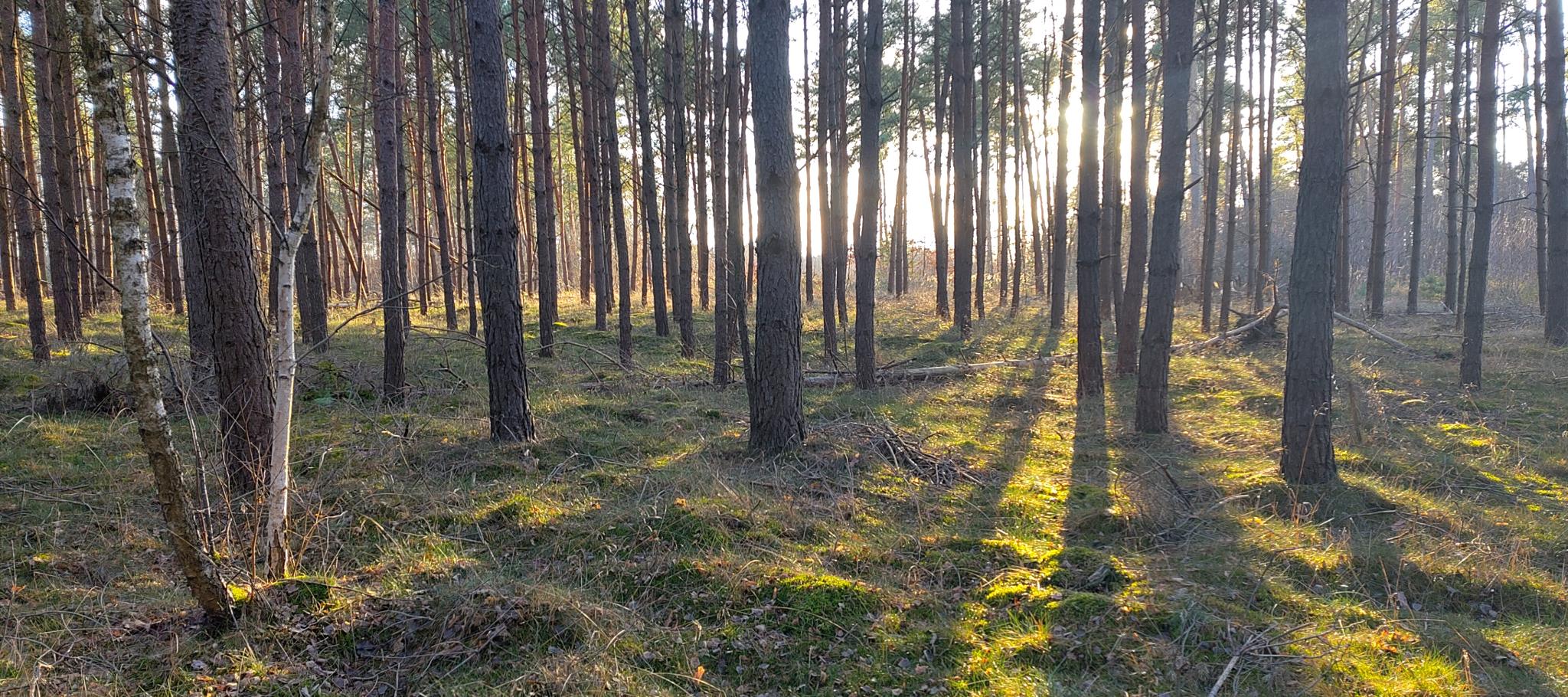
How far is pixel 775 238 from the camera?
6.26m

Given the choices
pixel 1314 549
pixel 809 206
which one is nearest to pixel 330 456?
pixel 1314 549

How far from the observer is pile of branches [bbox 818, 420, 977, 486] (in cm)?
620

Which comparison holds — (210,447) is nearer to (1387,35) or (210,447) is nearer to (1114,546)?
(1114,546)

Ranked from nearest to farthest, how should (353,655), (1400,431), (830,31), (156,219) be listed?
(353,655) → (1400,431) → (830,31) → (156,219)

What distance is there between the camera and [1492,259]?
29609mm

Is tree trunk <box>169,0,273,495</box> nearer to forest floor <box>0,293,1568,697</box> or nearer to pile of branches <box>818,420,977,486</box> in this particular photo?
forest floor <box>0,293,1568,697</box>

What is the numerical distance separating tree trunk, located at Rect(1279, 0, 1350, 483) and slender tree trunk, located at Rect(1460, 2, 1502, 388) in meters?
5.91

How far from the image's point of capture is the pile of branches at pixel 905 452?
620 cm

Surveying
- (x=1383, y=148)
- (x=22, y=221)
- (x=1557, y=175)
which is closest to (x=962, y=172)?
(x=1557, y=175)

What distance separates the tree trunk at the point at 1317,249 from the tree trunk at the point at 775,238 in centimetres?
366

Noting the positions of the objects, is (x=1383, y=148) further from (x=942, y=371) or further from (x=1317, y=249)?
(x=1317, y=249)

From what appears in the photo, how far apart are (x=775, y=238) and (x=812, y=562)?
2826mm

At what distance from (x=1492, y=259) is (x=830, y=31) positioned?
30.2 meters

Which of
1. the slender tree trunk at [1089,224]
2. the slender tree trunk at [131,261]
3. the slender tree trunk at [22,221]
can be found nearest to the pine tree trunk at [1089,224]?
the slender tree trunk at [1089,224]
